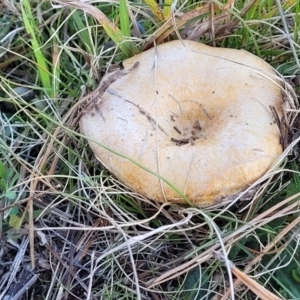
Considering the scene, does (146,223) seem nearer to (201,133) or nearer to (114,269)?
(114,269)

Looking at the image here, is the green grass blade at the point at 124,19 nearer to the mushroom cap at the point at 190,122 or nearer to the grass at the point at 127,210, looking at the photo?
the grass at the point at 127,210

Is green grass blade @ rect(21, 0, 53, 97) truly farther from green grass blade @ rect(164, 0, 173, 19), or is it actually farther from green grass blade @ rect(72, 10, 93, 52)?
green grass blade @ rect(164, 0, 173, 19)

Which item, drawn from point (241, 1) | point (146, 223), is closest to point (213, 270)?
point (146, 223)

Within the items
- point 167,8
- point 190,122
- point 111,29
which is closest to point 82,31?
point 111,29

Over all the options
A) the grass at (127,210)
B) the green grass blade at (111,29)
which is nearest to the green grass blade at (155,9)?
the grass at (127,210)

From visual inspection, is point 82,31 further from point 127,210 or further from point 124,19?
A: point 127,210
